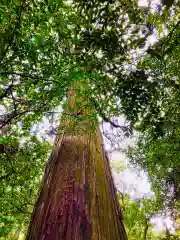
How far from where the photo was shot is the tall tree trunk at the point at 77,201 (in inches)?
59.2

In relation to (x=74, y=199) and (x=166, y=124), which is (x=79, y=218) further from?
(x=166, y=124)

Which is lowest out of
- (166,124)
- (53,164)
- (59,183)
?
(59,183)

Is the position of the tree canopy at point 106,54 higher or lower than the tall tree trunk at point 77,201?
higher

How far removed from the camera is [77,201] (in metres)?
1.73

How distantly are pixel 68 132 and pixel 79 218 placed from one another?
1.48 meters

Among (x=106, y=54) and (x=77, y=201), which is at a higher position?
(x=106, y=54)

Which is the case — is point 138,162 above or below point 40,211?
above

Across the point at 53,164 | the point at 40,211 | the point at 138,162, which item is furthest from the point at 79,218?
the point at 138,162

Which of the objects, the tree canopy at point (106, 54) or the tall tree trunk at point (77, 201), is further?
the tree canopy at point (106, 54)

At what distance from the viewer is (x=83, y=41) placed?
2197 mm

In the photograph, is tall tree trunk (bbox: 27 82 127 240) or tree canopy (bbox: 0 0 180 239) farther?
tree canopy (bbox: 0 0 180 239)

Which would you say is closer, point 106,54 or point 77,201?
point 77,201

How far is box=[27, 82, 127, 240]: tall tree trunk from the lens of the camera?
1503 millimetres

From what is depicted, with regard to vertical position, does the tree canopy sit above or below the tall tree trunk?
above
